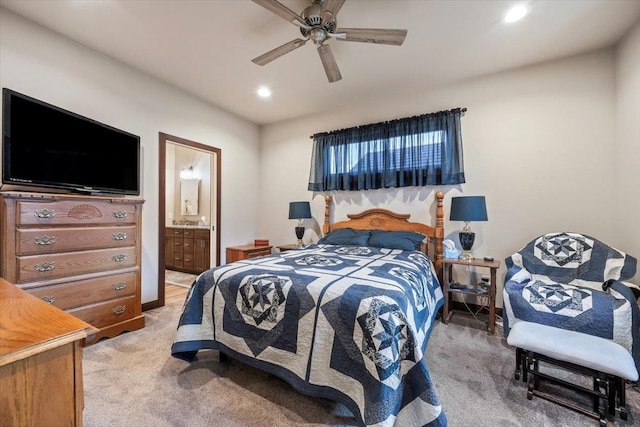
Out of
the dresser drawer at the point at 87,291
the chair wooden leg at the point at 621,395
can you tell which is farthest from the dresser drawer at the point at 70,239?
the chair wooden leg at the point at 621,395

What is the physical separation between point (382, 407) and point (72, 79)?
3807mm

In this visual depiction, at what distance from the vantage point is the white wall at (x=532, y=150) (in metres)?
2.68

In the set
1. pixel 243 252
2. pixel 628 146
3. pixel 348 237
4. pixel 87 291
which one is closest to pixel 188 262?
pixel 243 252

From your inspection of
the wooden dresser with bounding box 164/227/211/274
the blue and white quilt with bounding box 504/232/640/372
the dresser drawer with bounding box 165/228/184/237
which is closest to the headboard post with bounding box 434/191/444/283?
the blue and white quilt with bounding box 504/232/640/372

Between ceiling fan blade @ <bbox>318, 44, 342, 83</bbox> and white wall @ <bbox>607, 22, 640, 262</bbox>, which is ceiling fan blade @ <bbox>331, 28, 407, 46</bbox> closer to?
ceiling fan blade @ <bbox>318, 44, 342, 83</bbox>

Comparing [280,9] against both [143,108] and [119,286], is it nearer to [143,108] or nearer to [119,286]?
[143,108]

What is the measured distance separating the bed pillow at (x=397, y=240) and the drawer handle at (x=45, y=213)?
10.0ft

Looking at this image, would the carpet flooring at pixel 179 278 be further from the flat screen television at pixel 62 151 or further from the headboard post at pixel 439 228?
the headboard post at pixel 439 228

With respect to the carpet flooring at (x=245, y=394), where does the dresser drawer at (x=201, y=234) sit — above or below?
above

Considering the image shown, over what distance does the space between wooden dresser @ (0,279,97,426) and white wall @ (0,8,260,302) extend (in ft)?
9.31

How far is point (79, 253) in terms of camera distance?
2.25 meters

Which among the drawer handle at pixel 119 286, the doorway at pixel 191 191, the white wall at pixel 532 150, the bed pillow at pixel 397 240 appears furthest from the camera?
the doorway at pixel 191 191

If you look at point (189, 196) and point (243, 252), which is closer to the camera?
point (243, 252)

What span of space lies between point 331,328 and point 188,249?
4.35m
